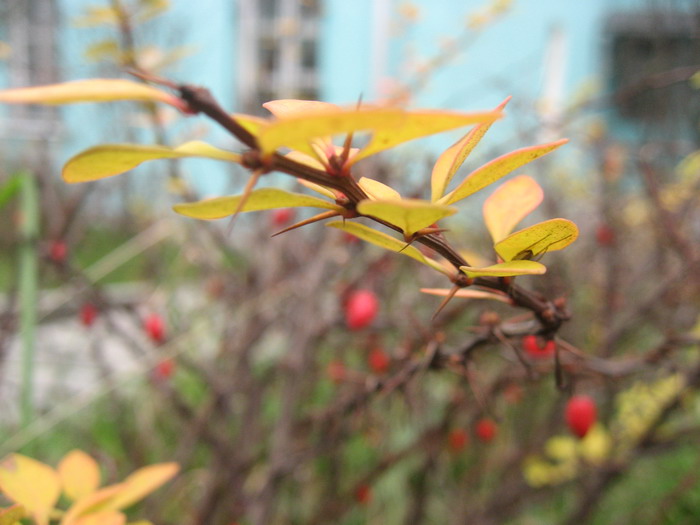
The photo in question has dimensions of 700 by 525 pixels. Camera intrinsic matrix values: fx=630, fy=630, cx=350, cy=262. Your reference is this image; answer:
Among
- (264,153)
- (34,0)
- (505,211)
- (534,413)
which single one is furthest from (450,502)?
(34,0)

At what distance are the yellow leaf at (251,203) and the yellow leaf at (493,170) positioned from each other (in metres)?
0.05

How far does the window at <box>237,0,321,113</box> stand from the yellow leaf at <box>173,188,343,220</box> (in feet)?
9.92

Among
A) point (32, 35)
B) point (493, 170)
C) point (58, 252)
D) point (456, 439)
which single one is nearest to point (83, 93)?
point (493, 170)

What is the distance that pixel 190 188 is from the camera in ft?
A: 3.90

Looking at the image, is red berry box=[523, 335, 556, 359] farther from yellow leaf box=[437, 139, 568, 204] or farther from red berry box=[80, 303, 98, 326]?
red berry box=[80, 303, 98, 326]

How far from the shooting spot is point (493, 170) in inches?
10.0

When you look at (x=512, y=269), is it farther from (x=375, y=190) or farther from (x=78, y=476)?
(x=78, y=476)

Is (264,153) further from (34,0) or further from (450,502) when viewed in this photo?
(34,0)

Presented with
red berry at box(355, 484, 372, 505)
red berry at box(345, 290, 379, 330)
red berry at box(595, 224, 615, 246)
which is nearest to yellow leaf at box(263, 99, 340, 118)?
red berry at box(345, 290, 379, 330)

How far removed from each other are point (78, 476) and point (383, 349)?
1.03 m

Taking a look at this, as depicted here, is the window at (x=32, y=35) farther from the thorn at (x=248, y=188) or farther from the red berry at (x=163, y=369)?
the thorn at (x=248, y=188)

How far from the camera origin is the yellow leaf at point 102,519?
12.5 inches

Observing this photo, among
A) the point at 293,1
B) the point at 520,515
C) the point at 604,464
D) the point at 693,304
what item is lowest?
the point at 520,515

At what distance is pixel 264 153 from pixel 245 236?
1.84m
